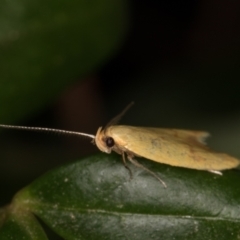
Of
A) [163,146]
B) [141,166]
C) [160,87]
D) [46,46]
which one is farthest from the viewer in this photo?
[160,87]

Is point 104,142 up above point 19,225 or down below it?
above

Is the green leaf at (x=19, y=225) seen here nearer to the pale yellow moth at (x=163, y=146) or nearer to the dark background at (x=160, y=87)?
the pale yellow moth at (x=163, y=146)

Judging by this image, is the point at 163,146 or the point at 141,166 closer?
the point at 141,166

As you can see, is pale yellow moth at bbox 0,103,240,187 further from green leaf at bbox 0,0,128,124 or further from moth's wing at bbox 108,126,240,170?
green leaf at bbox 0,0,128,124

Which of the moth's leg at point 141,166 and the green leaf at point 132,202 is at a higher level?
the moth's leg at point 141,166

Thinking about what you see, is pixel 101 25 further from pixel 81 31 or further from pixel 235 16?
pixel 235 16

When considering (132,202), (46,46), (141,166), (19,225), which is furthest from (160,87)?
(19,225)

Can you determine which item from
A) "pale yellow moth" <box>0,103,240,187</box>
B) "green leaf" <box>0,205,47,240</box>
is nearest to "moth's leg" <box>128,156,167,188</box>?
"pale yellow moth" <box>0,103,240,187</box>

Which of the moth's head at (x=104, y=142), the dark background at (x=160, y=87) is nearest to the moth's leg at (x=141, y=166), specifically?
the moth's head at (x=104, y=142)

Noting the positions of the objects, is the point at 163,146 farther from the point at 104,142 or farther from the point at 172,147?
the point at 104,142
